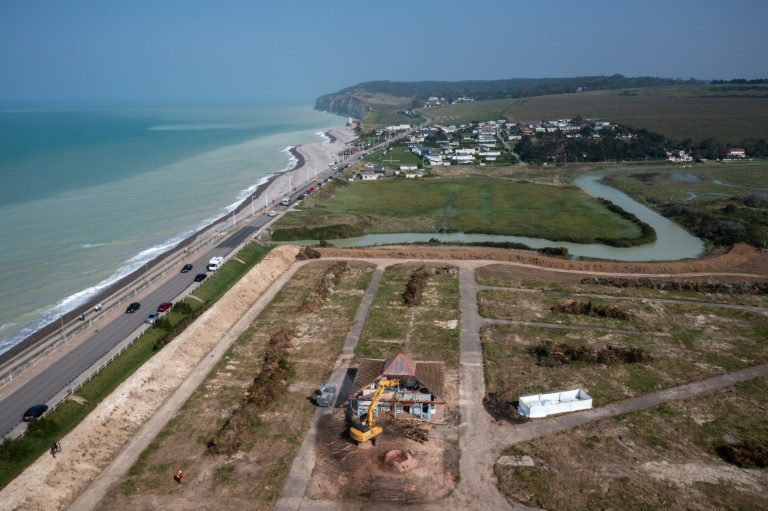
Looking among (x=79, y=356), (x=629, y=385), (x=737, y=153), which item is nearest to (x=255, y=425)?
(x=79, y=356)

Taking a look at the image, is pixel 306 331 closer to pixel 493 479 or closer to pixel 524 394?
pixel 524 394

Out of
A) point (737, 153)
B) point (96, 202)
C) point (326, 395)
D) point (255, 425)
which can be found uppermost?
point (96, 202)

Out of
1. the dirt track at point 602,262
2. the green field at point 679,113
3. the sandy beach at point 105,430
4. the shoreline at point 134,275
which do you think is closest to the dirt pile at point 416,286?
the dirt track at point 602,262

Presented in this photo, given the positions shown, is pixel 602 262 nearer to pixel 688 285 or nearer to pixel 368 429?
pixel 688 285

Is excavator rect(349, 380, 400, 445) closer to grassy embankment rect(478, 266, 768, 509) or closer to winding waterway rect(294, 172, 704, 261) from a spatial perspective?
grassy embankment rect(478, 266, 768, 509)

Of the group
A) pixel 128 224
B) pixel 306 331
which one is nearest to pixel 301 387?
pixel 306 331

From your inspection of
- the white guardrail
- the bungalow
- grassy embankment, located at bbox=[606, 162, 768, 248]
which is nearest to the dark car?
the white guardrail

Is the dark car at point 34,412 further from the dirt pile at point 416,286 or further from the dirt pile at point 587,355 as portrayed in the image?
the dirt pile at point 587,355

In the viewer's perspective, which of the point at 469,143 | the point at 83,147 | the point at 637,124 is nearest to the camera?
the point at 83,147
